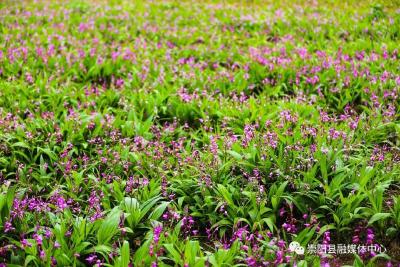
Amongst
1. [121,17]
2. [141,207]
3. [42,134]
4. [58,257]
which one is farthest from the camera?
[121,17]

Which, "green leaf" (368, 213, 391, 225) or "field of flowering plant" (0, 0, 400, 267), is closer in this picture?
"field of flowering plant" (0, 0, 400, 267)

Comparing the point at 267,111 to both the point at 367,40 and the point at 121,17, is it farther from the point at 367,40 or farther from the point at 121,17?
the point at 121,17

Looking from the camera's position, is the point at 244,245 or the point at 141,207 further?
the point at 141,207

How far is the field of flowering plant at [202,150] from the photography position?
4.12 metres

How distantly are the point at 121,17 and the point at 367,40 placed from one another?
7300 mm

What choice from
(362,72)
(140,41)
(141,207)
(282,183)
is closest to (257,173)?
(282,183)

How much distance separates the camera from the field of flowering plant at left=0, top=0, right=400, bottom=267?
13.5 feet

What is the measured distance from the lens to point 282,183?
4.75 m

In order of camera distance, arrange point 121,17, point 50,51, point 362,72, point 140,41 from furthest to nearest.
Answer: point 121,17 < point 140,41 < point 50,51 < point 362,72

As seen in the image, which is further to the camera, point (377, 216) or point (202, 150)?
point (202, 150)

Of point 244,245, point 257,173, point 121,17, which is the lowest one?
point 244,245

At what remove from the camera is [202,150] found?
240 inches

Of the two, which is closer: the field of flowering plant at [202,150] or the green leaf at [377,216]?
the field of flowering plant at [202,150]

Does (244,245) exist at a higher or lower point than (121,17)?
lower
